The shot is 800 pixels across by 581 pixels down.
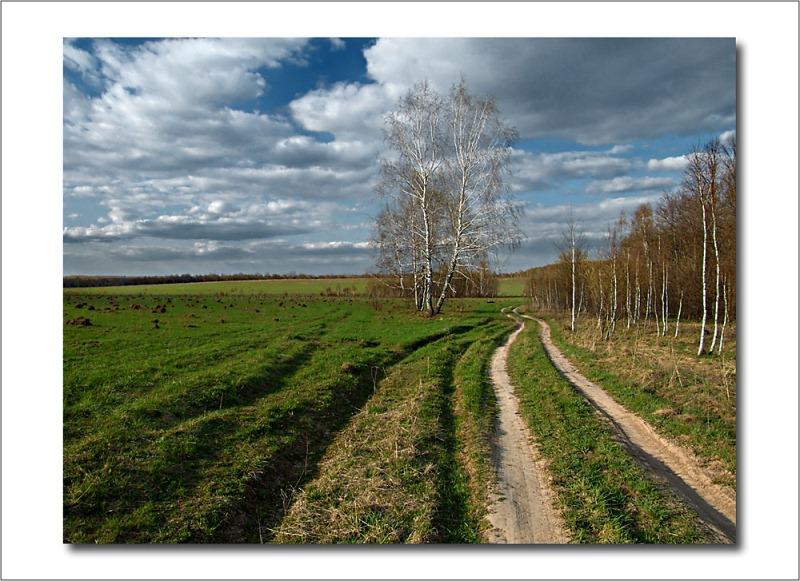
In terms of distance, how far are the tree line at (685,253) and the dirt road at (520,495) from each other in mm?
3365

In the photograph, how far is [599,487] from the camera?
4.73 m

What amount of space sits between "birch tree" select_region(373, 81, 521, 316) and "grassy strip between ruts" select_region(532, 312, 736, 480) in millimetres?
4868

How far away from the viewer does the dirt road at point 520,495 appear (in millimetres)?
4109

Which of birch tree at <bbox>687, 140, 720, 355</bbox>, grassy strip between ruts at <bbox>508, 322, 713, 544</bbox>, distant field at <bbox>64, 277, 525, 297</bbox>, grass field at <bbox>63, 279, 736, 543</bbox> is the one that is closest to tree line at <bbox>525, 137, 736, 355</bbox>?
birch tree at <bbox>687, 140, 720, 355</bbox>

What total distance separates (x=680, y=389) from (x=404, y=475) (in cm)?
550

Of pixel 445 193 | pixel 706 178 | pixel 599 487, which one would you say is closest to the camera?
pixel 599 487

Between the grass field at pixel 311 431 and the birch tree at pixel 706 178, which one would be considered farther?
the birch tree at pixel 706 178

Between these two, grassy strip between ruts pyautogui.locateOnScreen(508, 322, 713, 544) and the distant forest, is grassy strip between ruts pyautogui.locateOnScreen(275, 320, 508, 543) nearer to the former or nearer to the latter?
grassy strip between ruts pyautogui.locateOnScreen(508, 322, 713, 544)

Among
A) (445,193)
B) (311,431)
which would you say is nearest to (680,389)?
(311,431)

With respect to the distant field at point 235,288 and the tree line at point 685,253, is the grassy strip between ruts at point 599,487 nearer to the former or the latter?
the tree line at point 685,253

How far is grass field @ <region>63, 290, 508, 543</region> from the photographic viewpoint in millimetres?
4375

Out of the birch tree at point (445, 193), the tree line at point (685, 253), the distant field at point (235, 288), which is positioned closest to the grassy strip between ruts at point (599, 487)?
the tree line at point (685, 253)

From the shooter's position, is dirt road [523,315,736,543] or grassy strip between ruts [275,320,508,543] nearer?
grassy strip between ruts [275,320,508,543]

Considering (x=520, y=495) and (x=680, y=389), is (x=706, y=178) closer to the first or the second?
(x=680, y=389)
